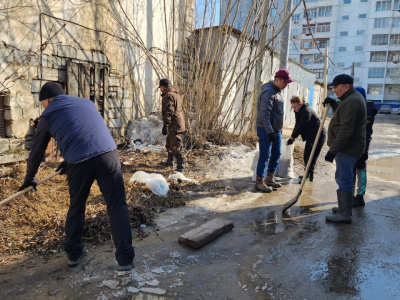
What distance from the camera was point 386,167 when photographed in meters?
7.39

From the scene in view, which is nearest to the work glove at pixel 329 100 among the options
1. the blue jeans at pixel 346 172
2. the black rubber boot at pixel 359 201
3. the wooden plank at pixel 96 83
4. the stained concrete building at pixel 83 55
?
the blue jeans at pixel 346 172

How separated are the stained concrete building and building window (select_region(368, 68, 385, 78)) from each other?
46.8 m

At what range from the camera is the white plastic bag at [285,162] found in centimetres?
571

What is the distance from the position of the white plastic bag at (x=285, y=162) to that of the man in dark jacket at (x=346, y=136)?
6.02ft

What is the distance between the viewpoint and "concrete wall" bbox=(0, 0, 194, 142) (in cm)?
511

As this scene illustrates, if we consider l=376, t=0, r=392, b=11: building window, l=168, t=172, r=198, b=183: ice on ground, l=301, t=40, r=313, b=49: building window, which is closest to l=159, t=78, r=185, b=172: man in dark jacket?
l=168, t=172, r=198, b=183: ice on ground

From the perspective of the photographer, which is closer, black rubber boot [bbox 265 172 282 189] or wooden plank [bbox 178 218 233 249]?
wooden plank [bbox 178 218 233 249]

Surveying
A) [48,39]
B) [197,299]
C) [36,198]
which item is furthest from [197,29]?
[197,299]

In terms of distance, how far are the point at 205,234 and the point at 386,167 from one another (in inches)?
244

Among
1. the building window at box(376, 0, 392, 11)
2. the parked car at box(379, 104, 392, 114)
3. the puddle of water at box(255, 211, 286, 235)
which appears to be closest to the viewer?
the puddle of water at box(255, 211, 286, 235)

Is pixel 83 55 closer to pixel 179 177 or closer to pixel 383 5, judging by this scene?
pixel 179 177

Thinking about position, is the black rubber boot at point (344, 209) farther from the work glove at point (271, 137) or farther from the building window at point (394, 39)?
the building window at point (394, 39)

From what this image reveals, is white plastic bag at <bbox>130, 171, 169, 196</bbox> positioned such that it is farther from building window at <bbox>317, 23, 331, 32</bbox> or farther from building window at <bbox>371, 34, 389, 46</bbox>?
building window at <bbox>317, 23, 331, 32</bbox>

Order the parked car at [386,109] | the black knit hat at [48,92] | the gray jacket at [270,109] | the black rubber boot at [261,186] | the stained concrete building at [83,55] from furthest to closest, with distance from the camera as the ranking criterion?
the parked car at [386,109] → the stained concrete building at [83,55] → the black rubber boot at [261,186] → the gray jacket at [270,109] → the black knit hat at [48,92]
